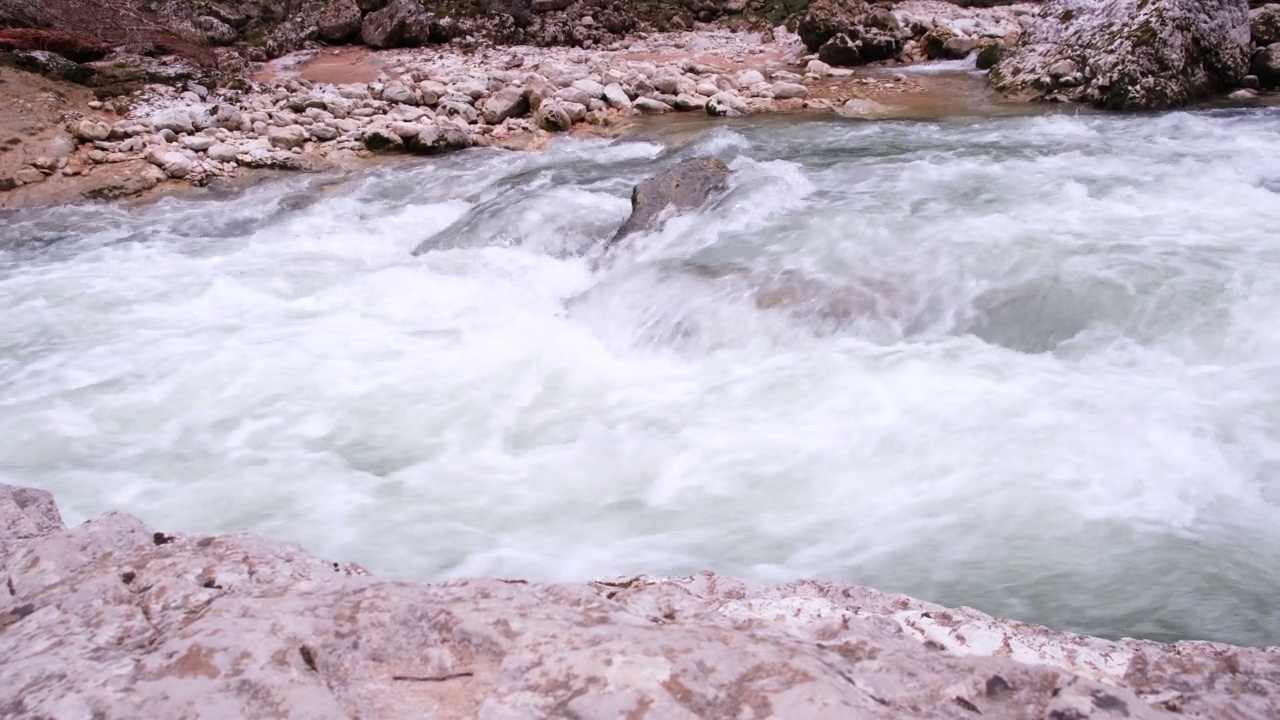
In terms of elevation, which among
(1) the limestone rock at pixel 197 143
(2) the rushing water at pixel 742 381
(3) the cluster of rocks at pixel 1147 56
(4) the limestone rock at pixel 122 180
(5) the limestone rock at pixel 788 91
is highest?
(3) the cluster of rocks at pixel 1147 56

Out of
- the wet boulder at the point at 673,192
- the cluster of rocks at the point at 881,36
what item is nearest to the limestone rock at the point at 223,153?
the wet boulder at the point at 673,192

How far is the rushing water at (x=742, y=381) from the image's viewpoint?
3.09 m

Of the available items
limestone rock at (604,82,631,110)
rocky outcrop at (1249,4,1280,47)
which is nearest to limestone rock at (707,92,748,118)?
limestone rock at (604,82,631,110)

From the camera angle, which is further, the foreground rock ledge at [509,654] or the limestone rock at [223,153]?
the limestone rock at [223,153]

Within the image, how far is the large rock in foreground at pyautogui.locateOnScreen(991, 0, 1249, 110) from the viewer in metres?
9.40

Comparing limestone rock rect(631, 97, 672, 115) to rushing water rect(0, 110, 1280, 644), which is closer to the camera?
rushing water rect(0, 110, 1280, 644)

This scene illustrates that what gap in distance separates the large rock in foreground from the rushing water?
7.23 ft

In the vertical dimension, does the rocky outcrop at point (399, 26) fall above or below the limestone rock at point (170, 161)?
above

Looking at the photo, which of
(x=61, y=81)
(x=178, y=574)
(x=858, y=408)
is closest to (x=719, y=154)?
(x=858, y=408)

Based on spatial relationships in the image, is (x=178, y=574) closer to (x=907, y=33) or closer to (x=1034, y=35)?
(x=1034, y=35)

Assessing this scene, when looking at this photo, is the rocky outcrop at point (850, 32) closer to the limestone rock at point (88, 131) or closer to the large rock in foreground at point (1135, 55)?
the large rock in foreground at point (1135, 55)

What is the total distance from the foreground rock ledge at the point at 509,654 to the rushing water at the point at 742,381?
2.83 feet

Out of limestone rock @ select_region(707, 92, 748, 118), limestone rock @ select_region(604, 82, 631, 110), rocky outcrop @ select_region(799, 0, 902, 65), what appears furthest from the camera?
rocky outcrop @ select_region(799, 0, 902, 65)

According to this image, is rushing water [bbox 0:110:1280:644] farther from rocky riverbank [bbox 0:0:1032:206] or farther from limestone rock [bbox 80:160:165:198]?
rocky riverbank [bbox 0:0:1032:206]
